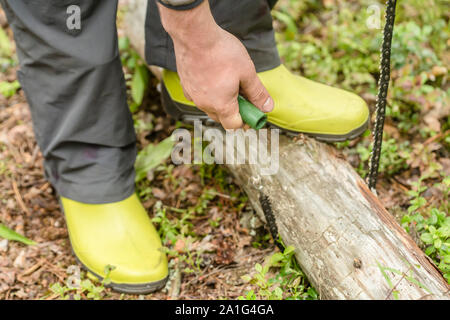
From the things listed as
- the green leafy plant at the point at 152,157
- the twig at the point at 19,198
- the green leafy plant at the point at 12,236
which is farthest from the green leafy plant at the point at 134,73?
the green leafy plant at the point at 12,236

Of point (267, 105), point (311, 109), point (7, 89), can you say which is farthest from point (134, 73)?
point (267, 105)

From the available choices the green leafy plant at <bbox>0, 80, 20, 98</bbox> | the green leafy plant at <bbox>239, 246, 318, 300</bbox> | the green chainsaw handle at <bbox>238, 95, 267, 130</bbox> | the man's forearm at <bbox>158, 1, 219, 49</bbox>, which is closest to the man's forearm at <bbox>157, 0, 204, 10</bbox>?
the man's forearm at <bbox>158, 1, 219, 49</bbox>

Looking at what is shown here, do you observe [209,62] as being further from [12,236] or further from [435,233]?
[12,236]

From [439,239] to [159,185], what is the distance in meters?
1.64

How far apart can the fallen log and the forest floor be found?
0.14 metres

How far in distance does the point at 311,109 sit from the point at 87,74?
43.6 inches

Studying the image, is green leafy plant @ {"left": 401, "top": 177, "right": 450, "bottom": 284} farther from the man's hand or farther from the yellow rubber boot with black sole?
the man's hand

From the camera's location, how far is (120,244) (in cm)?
218

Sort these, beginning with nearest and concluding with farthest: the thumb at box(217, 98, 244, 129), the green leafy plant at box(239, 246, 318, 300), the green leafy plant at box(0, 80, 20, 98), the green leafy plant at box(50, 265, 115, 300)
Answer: the thumb at box(217, 98, 244, 129) < the green leafy plant at box(239, 246, 318, 300) < the green leafy plant at box(50, 265, 115, 300) < the green leafy plant at box(0, 80, 20, 98)

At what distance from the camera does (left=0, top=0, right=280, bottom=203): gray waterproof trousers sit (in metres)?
1.80

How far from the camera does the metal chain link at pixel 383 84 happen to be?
71.3 inches

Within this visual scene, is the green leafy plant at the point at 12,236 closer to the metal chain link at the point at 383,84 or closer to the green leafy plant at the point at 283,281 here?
the green leafy plant at the point at 283,281

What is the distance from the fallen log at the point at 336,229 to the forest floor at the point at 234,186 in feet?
0.47

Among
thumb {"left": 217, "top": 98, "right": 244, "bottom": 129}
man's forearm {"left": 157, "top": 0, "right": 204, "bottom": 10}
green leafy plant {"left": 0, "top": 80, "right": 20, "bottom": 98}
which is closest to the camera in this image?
man's forearm {"left": 157, "top": 0, "right": 204, "bottom": 10}
